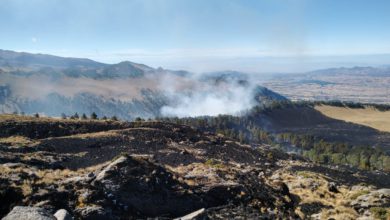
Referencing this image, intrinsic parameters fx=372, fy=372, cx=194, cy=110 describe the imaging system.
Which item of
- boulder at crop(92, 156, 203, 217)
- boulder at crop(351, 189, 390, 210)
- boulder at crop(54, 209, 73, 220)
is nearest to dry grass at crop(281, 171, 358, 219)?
boulder at crop(351, 189, 390, 210)

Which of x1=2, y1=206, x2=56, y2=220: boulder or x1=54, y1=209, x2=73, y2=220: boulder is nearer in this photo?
x1=2, y1=206, x2=56, y2=220: boulder

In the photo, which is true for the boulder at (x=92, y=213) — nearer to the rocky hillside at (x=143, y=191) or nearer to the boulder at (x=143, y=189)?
the rocky hillside at (x=143, y=191)

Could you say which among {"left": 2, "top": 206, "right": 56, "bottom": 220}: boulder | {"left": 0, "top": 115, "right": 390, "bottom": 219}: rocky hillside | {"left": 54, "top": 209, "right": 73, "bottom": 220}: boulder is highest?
{"left": 2, "top": 206, "right": 56, "bottom": 220}: boulder

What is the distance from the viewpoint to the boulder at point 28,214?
1780 centimetres

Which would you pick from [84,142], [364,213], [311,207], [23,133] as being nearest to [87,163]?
[84,142]

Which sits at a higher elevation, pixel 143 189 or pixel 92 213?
pixel 92 213

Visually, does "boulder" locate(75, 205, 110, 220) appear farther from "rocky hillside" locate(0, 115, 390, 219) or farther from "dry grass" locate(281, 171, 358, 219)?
"dry grass" locate(281, 171, 358, 219)

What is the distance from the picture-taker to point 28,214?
1808cm

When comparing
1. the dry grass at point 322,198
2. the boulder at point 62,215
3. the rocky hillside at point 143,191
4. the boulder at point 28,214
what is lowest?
the dry grass at point 322,198

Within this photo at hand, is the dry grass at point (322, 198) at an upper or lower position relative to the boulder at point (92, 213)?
lower

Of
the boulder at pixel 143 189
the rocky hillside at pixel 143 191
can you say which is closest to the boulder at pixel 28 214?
the rocky hillside at pixel 143 191

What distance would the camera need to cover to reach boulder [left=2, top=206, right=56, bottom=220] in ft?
58.4

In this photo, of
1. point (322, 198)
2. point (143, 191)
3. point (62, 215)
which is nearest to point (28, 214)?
point (62, 215)

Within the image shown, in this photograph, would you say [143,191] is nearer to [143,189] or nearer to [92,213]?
[143,189]
